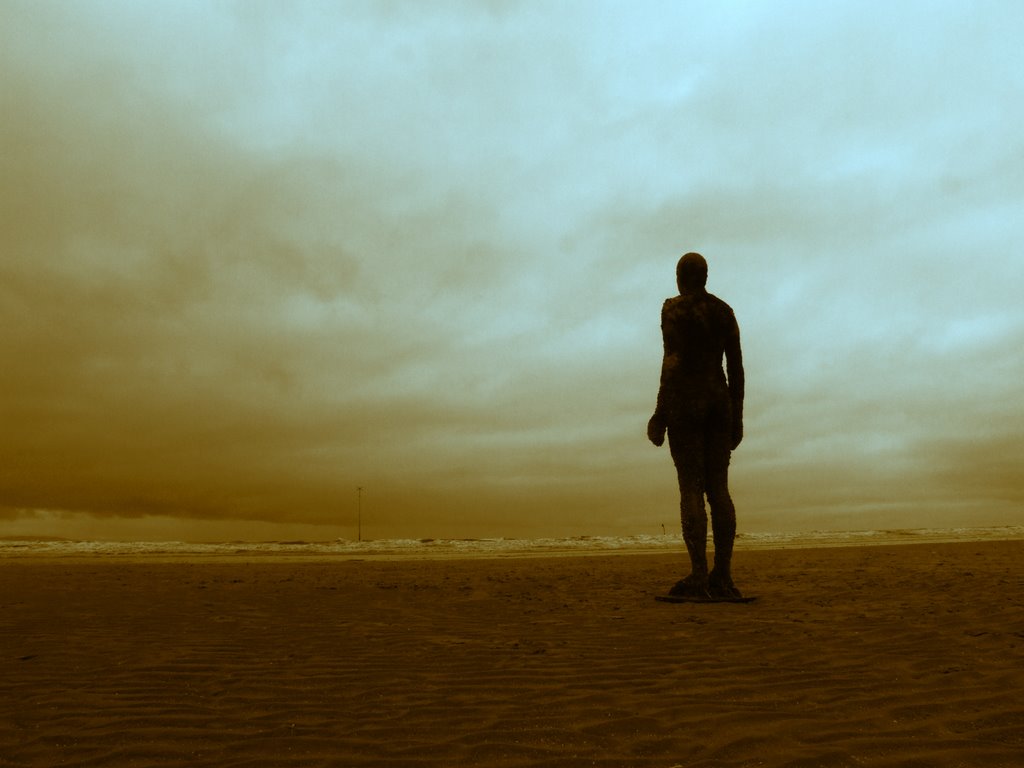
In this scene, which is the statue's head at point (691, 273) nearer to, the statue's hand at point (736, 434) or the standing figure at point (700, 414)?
the standing figure at point (700, 414)

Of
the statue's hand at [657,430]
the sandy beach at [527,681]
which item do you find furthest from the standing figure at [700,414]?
the sandy beach at [527,681]

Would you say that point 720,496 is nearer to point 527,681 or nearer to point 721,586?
point 721,586

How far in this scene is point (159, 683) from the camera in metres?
5.83

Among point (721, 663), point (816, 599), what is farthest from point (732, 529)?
point (721, 663)

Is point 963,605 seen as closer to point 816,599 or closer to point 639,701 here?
point 816,599

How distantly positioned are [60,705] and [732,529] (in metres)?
7.39

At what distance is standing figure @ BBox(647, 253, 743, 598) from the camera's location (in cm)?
995

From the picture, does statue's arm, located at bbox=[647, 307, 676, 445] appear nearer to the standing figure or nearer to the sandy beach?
the standing figure

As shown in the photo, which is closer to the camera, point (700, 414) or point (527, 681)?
point (527, 681)

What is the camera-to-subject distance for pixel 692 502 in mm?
9984

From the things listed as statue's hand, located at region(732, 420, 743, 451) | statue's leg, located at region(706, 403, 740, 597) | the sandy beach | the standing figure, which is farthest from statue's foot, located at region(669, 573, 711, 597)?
statue's hand, located at region(732, 420, 743, 451)

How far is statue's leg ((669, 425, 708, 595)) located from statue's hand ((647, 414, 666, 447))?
0.62ft

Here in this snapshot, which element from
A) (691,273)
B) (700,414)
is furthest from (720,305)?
(700,414)

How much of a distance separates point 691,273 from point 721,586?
3.86 m
